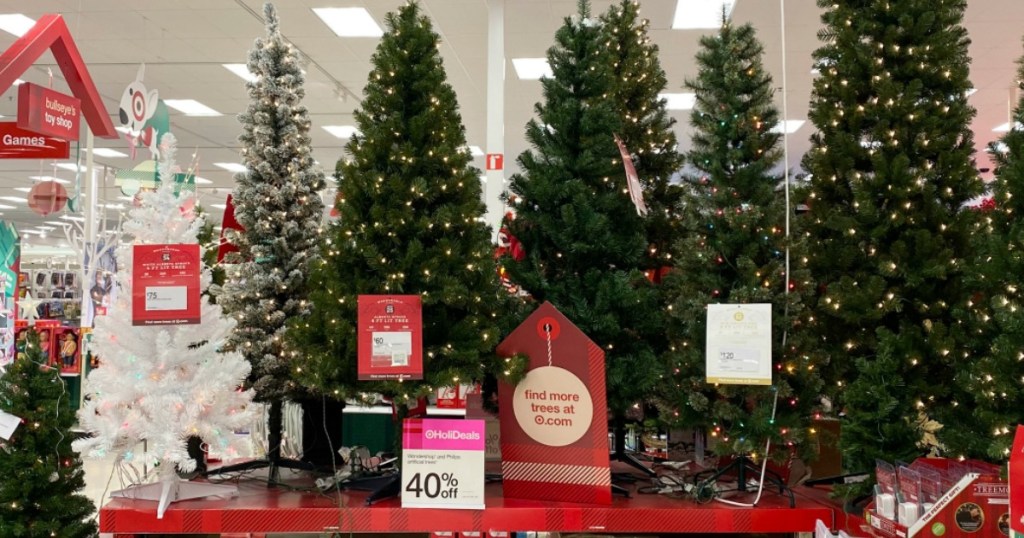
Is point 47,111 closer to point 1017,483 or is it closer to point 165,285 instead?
point 165,285

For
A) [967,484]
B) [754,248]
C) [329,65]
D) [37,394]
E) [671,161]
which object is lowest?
[967,484]

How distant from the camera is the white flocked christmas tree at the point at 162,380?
255 centimetres

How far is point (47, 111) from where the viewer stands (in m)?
3.71

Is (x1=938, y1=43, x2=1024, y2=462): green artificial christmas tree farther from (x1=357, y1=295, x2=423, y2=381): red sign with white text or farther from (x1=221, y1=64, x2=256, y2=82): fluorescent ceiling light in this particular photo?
(x1=221, y1=64, x2=256, y2=82): fluorescent ceiling light

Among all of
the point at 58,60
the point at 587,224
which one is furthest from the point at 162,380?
the point at 58,60

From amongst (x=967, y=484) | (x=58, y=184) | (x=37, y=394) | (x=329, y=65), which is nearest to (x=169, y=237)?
(x=37, y=394)

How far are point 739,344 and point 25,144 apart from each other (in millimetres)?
3623

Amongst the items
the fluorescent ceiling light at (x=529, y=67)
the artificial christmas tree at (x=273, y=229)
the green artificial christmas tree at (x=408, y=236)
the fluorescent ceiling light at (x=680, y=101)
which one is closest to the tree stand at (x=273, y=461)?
the artificial christmas tree at (x=273, y=229)

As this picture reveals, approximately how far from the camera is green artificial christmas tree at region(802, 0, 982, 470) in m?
2.72

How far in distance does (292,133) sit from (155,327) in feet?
3.70

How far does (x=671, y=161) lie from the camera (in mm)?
3453

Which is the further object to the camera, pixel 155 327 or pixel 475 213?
pixel 475 213

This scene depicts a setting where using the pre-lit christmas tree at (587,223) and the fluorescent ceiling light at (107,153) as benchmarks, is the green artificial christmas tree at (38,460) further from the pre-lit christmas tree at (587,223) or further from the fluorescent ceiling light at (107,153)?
the fluorescent ceiling light at (107,153)

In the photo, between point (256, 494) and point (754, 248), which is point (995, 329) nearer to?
point (754, 248)
